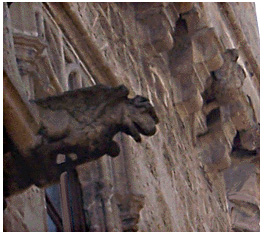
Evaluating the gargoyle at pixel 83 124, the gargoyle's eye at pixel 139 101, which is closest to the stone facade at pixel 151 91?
the gargoyle at pixel 83 124

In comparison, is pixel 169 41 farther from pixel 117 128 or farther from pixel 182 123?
pixel 117 128

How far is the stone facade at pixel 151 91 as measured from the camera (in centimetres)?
725

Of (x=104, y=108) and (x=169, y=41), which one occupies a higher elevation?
(x=169, y=41)

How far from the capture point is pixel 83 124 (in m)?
6.05

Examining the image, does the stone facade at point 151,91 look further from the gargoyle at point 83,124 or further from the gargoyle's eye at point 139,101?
the gargoyle's eye at point 139,101

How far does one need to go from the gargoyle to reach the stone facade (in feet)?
0.23

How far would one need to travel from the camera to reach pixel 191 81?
1113 centimetres

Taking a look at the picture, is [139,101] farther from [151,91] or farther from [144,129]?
[151,91]

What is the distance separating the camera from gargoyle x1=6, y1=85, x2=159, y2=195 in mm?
5965

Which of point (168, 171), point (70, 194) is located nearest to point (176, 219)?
point (168, 171)

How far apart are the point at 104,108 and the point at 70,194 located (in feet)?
6.56

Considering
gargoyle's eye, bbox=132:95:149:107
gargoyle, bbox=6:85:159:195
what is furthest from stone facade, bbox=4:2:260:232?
gargoyle's eye, bbox=132:95:149:107

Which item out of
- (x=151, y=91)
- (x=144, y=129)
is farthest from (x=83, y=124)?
(x=151, y=91)

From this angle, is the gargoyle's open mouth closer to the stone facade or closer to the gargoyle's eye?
the gargoyle's eye
